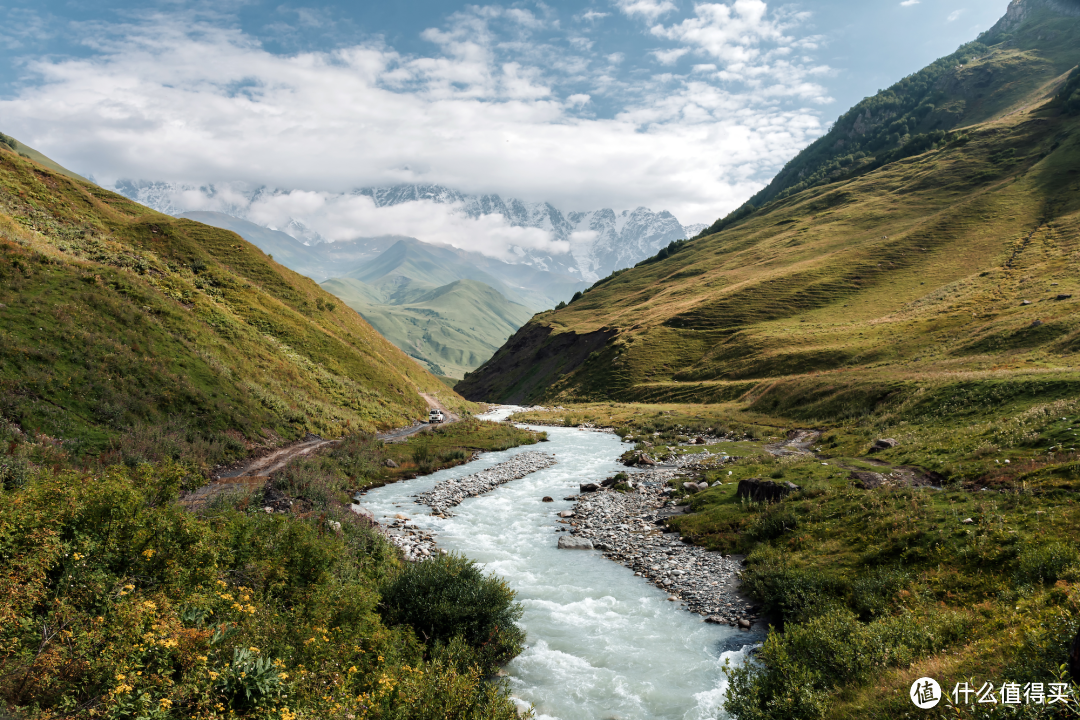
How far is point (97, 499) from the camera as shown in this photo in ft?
33.0

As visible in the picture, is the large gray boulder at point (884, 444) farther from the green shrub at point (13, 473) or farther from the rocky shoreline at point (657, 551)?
the green shrub at point (13, 473)

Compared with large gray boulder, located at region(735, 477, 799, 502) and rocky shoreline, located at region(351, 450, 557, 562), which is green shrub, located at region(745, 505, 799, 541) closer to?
large gray boulder, located at region(735, 477, 799, 502)

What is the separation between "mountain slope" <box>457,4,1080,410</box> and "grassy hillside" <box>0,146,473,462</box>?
172 ft

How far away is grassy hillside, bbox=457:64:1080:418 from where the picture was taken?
56.2 meters

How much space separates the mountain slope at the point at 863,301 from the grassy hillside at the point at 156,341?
52.3m

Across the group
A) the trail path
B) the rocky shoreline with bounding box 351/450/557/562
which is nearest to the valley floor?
the rocky shoreline with bounding box 351/450/557/562

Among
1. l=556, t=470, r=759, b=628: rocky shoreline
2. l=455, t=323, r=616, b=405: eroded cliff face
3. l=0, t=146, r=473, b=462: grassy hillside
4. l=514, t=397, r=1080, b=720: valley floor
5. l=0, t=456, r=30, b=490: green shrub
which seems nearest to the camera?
l=514, t=397, r=1080, b=720: valley floor

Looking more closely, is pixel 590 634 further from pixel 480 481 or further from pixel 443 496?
pixel 480 481

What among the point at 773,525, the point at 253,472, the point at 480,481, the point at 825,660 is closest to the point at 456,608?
the point at 825,660

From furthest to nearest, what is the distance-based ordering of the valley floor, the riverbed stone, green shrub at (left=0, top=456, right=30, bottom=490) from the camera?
the riverbed stone, green shrub at (left=0, top=456, right=30, bottom=490), the valley floor

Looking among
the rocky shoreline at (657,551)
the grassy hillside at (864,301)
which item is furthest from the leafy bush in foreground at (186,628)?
the grassy hillside at (864,301)

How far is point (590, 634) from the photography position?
14.8m

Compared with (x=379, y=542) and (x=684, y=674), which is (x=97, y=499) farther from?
(x=684, y=674)

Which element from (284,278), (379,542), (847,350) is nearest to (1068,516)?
(379,542)
